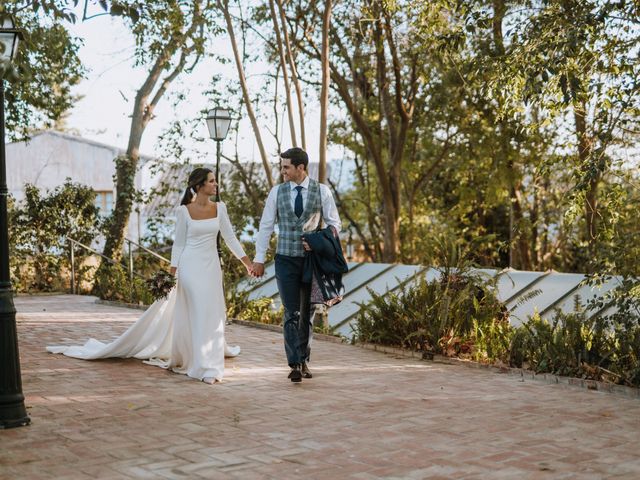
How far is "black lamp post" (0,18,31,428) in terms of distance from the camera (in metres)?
5.90

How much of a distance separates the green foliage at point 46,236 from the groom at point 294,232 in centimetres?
1361

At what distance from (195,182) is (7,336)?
2.94 meters

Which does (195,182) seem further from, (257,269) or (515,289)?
(515,289)

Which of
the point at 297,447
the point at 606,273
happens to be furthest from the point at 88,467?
the point at 606,273

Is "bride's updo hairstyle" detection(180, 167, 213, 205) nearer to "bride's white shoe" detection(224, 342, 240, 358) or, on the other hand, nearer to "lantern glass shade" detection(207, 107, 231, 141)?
"bride's white shoe" detection(224, 342, 240, 358)

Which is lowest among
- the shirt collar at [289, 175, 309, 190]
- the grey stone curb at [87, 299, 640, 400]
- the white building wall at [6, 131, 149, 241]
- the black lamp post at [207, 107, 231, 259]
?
the grey stone curb at [87, 299, 640, 400]

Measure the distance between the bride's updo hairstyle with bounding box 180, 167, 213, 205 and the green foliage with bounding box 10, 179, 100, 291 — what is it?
1261 cm

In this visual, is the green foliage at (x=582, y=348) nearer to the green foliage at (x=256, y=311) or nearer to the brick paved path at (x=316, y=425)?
the brick paved path at (x=316, y=425)

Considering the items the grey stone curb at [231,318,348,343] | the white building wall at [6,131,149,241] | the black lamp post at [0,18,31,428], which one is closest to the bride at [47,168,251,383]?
the black lamp post at [0,18,31,428]

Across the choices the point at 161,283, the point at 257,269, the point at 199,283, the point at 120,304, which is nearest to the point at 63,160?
the point at 120,304

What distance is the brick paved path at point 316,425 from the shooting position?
496 centimetres

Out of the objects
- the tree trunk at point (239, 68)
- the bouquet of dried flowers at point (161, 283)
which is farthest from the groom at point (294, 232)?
the tree trunk at point (239, 68)

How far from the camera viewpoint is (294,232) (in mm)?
7730

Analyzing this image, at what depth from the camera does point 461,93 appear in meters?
22.1
